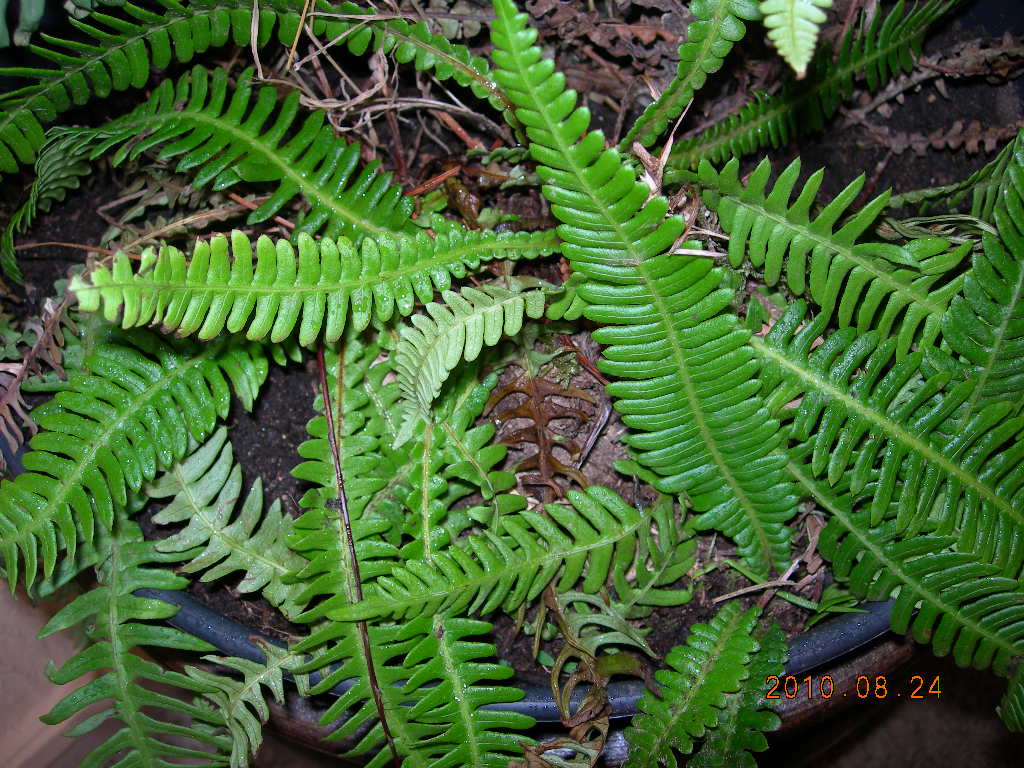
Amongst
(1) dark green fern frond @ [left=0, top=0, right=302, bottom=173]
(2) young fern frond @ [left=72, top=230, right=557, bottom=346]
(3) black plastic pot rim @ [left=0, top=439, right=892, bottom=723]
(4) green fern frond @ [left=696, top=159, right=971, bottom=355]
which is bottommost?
(3) black plastic pot rim @ [left=0, top=439, right=892, bottom=723]

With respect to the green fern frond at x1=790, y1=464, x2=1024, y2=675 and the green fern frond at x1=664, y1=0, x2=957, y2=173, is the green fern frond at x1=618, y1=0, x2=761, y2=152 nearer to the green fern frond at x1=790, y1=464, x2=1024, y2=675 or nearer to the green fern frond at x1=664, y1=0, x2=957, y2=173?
the green fern frond at x1=664, y1=0, x2=957, y2=173

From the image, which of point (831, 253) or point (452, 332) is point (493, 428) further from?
point (831, 253)

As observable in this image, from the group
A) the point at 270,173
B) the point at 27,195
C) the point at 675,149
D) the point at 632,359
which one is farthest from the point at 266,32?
the point at 632,359

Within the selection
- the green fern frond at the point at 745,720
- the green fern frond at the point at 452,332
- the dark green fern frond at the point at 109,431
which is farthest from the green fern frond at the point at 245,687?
the green fern frond at the point at 745,720

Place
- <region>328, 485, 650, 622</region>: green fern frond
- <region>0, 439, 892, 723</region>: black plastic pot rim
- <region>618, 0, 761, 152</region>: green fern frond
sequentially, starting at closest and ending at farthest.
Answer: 1. <region>618, 0, 761, 152</region>: green fern frond
2. <region>328, 485, 650, 622</region>: green fern frond
3. <region>0, 439, 892, 723</region>: black plastic pot rim

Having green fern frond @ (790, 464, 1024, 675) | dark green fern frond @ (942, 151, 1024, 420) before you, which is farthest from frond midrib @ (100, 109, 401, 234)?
dark green fern frond @ (942, 151, 1024, 420)

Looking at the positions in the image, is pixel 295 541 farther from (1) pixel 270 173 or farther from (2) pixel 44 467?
(1) pixel 270 173

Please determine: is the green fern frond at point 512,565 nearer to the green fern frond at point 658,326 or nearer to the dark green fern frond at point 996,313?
the green fern frond at point 658,326
